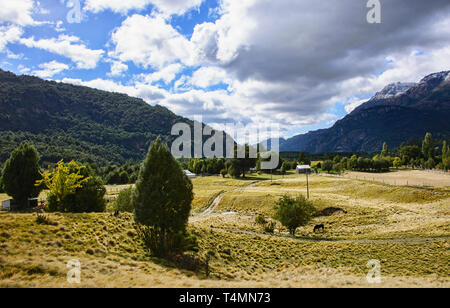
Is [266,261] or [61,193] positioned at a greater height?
[61,193]

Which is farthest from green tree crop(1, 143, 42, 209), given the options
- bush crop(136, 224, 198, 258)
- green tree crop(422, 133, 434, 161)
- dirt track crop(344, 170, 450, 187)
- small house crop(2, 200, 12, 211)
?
green tree crop(422, 133, 434, 161)

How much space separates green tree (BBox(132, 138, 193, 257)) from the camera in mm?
21156

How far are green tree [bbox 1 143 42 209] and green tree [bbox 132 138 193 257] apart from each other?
112ft

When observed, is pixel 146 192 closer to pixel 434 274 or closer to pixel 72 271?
pixel 72 271

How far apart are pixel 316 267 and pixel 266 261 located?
5.04m

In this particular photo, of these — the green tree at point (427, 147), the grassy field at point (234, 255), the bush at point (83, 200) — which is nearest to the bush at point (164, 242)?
the grassy field at point (234, 255)

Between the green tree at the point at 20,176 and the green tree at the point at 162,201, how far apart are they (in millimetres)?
34106

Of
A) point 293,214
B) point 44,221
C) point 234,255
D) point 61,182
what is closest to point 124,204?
point 61,182

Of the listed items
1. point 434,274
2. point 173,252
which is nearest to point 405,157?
point 434,274

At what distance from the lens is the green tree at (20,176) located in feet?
139

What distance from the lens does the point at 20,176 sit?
42.5m

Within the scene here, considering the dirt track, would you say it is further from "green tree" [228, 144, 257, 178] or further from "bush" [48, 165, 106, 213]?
"bush" [48, 165, 106, 213]
